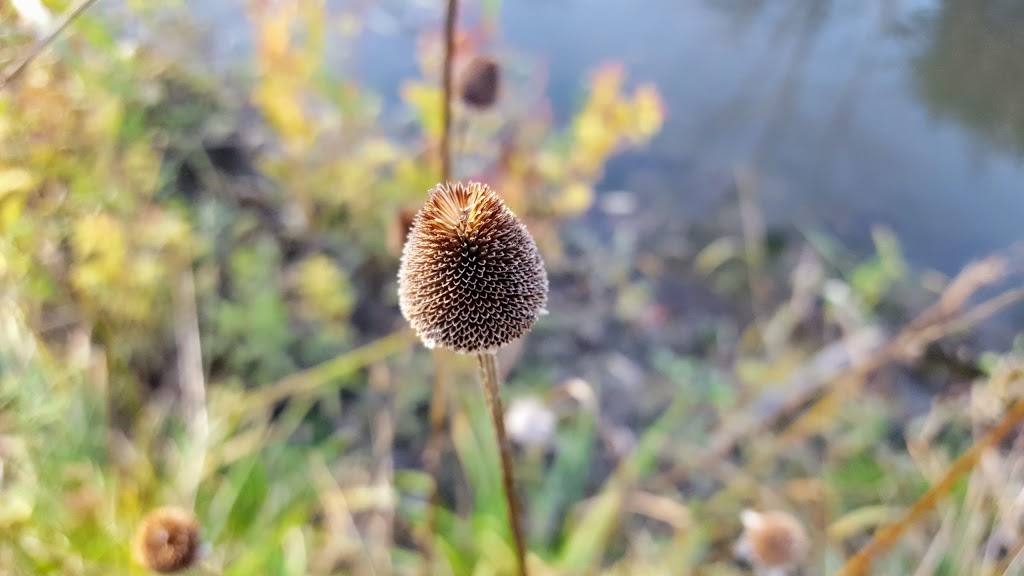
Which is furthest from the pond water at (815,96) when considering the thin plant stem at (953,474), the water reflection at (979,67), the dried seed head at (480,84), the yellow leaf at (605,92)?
the thin plant stem at (953,474)

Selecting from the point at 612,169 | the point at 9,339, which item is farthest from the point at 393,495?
the point at 612,169

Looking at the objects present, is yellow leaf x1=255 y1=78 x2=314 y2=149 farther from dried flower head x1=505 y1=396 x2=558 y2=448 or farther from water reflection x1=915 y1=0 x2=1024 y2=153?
water reflection x1=915 y1=0 x2=1024 y2=153

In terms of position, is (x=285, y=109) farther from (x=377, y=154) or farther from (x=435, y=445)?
(x=435, y=445)

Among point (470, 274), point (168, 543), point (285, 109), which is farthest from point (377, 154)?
point (470, 274)

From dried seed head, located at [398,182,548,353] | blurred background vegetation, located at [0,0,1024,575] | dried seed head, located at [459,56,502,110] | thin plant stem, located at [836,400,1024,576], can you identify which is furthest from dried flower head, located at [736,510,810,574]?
dried seed head, located at [459,56,502,110]

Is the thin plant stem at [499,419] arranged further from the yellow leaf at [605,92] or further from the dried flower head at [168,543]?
the yellow leaf at [605,92]

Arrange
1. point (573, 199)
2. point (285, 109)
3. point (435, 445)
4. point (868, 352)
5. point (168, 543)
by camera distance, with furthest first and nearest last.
Result: point (573, 199), point (868, 352), point (285, 109), point (435, 445), point (168, 543)

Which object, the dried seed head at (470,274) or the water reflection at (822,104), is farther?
the water reflection at (822,104)
